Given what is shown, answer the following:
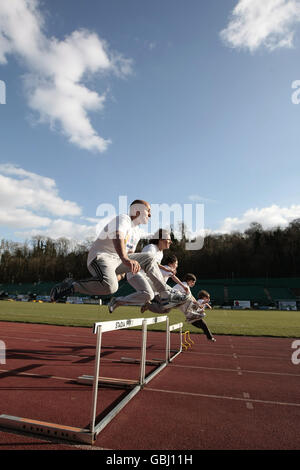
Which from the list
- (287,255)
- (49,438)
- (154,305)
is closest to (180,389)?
(154,305)

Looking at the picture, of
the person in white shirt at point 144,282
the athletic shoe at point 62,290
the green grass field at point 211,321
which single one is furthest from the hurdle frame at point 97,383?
the green grass field at point 211,321

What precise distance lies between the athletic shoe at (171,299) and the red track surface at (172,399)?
1394 mm

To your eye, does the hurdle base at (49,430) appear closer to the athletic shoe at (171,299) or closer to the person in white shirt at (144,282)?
the person in white shirt at (144,282)

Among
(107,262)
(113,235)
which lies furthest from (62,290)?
(113,235)

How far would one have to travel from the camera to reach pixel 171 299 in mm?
5074

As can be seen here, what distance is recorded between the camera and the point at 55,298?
380 centimetres

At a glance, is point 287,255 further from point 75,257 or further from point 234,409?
point 234,409

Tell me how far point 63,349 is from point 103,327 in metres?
6.43

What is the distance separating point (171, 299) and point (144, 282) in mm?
902

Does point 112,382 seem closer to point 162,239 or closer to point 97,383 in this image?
point 97,383

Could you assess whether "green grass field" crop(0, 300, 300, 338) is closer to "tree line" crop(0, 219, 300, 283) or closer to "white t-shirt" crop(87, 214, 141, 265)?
"white t-shirt" crop(87, 214, 141, 265)

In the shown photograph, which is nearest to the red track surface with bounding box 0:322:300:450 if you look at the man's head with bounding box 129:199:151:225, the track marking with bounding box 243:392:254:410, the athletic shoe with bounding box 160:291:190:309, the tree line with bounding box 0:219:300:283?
the track marking with bounding box 243:392:254:410

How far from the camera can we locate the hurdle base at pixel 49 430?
3.22 meters

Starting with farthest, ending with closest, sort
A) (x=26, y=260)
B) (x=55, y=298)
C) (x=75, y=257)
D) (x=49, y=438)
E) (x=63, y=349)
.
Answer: (x=26, y=260) → (x=75, y=257) → (x=63, y=349) → (x=55, y=298) → (x=49, y=438)
